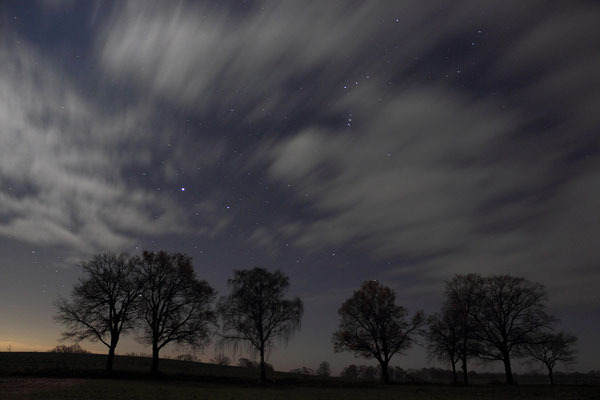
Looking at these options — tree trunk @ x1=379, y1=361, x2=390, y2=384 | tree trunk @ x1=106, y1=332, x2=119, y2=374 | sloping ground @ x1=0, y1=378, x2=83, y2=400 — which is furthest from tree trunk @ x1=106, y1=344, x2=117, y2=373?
tree trunk @ x1=379, y1=361, x2=390, y2=384

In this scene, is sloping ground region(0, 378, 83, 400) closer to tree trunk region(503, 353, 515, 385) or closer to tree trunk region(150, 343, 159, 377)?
tree trunk region(150, 343, 159, 377)

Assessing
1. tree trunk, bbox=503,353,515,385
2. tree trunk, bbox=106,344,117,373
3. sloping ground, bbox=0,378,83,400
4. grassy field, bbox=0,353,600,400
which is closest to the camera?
sloping ground, bbox=0,378,83,400

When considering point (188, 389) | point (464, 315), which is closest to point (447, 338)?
point (464, 315)

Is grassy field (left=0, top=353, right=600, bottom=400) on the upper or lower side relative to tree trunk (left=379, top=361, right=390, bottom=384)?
upper

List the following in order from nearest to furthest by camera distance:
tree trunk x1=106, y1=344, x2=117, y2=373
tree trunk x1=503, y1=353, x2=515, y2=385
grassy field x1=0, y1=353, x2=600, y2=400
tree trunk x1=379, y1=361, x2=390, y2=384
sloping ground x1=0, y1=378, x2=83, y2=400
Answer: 1. sloping ground x1=0, y1=378, x2=83, y2=400
2. grassy field x1=0, y1=353, x2=600, y2=400
3. tree trunk x1=106, y1=344, x2=117, y2=373
4. tree trunk x1=503, y1=353, x2=515, y2=385
5. tree trunk x1=379, y1=361, x2=390, y2=384

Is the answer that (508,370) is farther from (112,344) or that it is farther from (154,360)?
(112,344)

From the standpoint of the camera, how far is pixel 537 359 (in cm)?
5981

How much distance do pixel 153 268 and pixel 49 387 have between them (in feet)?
59.0

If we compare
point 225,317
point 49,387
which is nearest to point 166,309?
point 225,317

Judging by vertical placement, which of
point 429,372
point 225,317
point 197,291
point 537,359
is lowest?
point 429,372

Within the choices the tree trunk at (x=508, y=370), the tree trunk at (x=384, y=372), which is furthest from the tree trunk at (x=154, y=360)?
the tree trunk at (x=508, y=370)

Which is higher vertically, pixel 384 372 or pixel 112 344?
pixel 112 344

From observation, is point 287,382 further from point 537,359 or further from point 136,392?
point 537,359

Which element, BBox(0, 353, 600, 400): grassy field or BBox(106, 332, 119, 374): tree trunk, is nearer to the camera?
BBox(0, 353, 600, 400): grassy field
